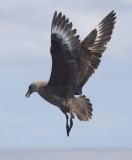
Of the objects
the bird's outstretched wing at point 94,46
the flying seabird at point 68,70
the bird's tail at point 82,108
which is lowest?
the bird's tail at point 82,108

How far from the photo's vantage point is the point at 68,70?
997cm

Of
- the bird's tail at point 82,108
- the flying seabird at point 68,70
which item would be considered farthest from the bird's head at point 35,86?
the bird's tail at point 82,108

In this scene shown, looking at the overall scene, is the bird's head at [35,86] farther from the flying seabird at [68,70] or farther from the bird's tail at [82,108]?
the bird's tail at [82,108]

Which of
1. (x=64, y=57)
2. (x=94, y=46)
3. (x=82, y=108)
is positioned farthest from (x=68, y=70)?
(x=94, y=46)

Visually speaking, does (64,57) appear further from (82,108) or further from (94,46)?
(94,46)

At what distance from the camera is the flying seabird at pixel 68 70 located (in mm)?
9602

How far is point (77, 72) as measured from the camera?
32.7ft

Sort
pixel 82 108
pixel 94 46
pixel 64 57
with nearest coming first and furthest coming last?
pixel 64 57, pixel 82 108, pixel 94 46

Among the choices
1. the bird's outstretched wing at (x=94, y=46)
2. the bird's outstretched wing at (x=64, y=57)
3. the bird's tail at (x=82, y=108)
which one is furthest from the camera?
the bird's outstretched wing at (x=94, y=46)

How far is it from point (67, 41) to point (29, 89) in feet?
6.74

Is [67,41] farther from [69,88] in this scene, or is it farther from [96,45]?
[96,45]

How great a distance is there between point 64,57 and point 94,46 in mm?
1983

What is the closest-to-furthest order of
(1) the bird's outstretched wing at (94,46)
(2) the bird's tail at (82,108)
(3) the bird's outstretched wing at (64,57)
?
(3) the bird's outstretched wing at (64,57) < (2) the bird's tail at (82,108) < (1) the bird's outstretched wing at (94,46)

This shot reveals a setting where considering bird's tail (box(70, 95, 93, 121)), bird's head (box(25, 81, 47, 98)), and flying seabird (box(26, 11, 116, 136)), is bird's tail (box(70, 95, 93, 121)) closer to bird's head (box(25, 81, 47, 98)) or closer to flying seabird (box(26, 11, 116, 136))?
flying seabird (box(26, 11, 116, 136))
